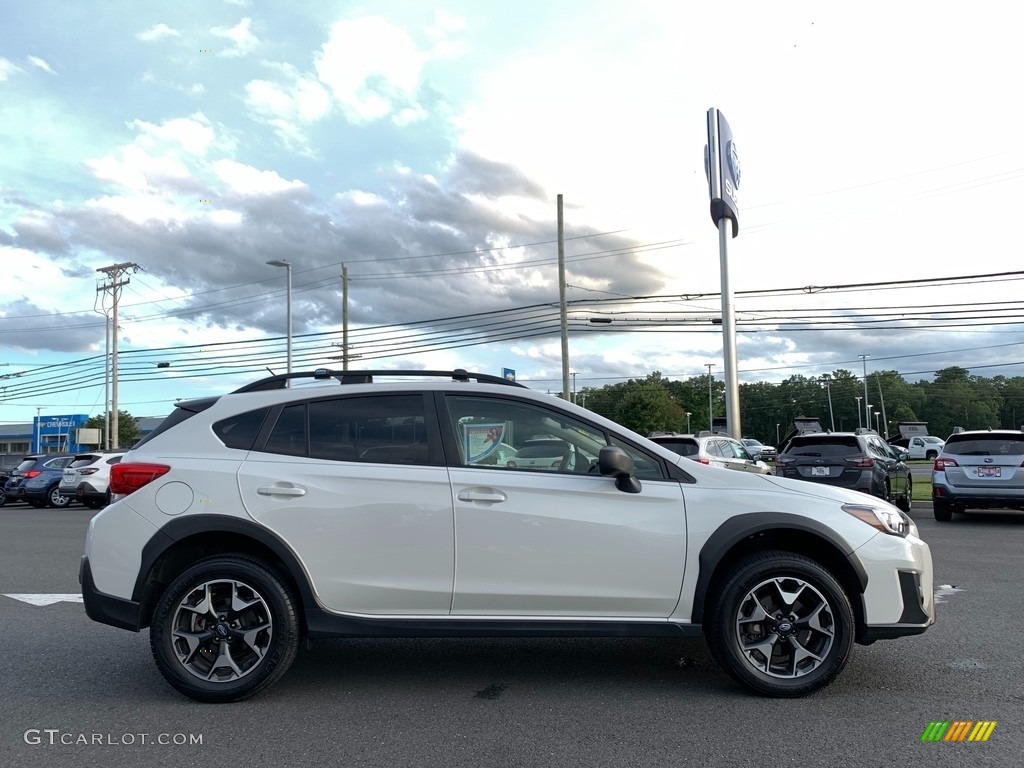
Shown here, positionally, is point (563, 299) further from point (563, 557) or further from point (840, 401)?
point (840, 401)

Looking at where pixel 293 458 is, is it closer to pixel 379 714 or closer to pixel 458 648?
pixel 379 714

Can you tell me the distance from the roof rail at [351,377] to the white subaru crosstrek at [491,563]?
2.01ft

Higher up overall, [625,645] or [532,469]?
[532,469]

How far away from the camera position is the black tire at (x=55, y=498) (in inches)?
975

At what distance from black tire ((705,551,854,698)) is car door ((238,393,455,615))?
1.50 metres

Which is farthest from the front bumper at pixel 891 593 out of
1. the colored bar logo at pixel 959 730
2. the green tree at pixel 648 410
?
the green tree at pixel 648 410

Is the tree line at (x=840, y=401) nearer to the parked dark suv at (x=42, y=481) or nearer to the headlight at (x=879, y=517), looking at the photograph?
the parked dark suv at (x=42, y=481)

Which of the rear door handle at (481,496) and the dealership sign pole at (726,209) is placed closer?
the rear door handle at (481,496)

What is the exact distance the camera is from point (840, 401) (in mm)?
134125

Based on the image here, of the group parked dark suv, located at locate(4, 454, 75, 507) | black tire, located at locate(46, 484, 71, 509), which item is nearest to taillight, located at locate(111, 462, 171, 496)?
black tire, located at locate(46, 484, 71, 509)

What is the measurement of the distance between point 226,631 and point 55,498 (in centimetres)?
2423

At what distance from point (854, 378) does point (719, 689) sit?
139m

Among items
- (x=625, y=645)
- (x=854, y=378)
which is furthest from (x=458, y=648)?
(x=854, y=378)

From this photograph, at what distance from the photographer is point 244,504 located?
4465mm
